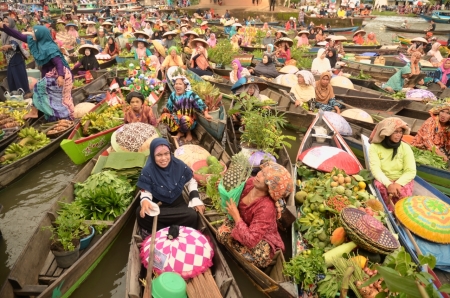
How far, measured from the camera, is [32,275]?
3475 millimetres

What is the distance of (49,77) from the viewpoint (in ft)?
22.3

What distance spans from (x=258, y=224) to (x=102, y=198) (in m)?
2.48

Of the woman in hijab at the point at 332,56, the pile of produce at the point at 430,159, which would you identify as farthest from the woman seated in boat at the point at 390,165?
the woman in hijab at the point at 332,56

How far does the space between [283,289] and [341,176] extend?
2.02m

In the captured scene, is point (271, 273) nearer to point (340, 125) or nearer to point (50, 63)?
point (340, 125)

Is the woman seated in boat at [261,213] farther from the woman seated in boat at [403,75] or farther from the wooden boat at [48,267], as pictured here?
the woman seated in boat at [403,75]

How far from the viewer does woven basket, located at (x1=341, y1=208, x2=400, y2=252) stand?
3188 mm

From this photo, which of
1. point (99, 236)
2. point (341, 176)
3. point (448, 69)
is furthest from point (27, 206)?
point (448, 69)

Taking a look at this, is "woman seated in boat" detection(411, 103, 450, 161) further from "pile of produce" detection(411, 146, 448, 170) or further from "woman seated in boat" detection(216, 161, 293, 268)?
"woman seated in boat" detection(216, 161, 293, 268)

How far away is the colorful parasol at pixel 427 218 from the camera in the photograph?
11.6 feet

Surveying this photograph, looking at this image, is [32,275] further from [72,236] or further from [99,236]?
[99,236]

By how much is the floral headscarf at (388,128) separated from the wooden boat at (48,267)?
3788 millimetres

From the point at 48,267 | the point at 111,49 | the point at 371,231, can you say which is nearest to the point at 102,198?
the point at 48,267

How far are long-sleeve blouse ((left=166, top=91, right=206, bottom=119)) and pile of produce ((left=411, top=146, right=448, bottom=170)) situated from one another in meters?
4.31
